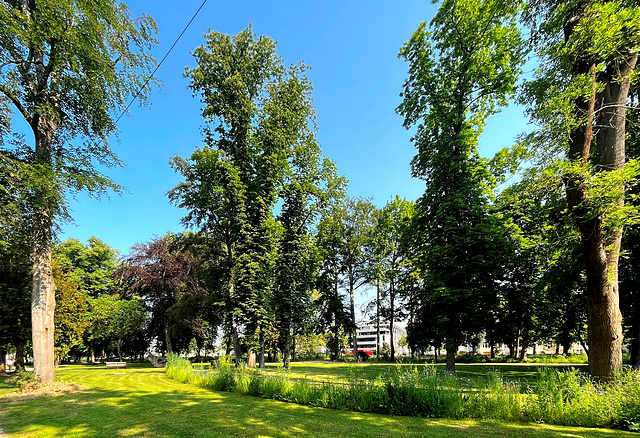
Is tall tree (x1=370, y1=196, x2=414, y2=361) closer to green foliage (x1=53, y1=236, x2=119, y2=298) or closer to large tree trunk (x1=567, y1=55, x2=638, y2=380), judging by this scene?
large tree trunk (x1=567, y1=55, x2=638, y2=380)

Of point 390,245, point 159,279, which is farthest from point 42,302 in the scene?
point 390,245

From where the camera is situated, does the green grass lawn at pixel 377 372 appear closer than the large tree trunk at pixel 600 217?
No

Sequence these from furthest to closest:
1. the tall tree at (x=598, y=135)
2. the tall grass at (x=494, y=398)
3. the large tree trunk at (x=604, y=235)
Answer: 1. the large tree trunk at (x=604, y=235)
2. the tall tree at (x=598, y=135)
3. the tall grass at (x=494, y=398)

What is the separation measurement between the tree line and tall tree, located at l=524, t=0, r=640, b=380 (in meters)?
A: 0.04

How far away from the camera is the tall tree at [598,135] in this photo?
5.59m

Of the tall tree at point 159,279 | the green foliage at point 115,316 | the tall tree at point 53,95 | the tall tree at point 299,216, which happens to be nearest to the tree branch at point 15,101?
the tall tree at point 53,95

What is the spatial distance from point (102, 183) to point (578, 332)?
3325 cm

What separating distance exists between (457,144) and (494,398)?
1048cm

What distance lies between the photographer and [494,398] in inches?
217

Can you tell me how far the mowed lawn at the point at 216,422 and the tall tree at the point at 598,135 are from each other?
2.61 meters

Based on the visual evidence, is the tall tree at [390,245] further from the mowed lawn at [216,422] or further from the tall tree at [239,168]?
the mowed lawn at [216,422]

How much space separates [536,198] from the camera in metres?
7.72

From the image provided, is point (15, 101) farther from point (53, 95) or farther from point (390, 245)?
point (390, 245)

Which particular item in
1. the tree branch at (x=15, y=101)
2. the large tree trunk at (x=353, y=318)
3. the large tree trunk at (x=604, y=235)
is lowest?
the large tree trunk at (x=353, y=318)
